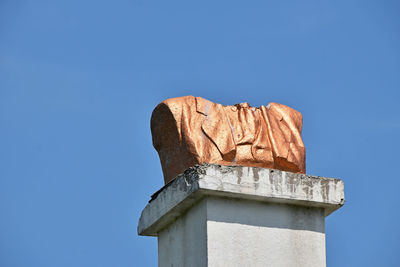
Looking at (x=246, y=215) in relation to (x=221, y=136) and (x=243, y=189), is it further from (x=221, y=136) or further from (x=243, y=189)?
(x=221, y=136)

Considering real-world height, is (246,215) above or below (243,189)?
below

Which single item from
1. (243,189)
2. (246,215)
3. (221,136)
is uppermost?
(221,136)

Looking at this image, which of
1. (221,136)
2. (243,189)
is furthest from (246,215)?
(221,136)

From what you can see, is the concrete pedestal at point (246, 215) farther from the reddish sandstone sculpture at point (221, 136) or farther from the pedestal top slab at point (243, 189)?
the reddish sandstone sculpture at point (221, 136)

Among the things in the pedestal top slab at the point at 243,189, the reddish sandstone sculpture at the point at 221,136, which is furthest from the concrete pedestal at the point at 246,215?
the reddish sandstone sculpture at the point at 221,136

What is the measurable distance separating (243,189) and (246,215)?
0.24 metres

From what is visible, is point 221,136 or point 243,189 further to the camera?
point 221,136

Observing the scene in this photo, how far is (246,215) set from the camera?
6.56 m

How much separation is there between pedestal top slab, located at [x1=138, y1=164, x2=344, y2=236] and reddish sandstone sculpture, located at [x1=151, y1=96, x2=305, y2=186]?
357mm

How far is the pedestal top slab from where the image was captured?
21.1ft

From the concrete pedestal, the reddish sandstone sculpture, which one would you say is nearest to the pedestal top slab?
the concrete pedestal

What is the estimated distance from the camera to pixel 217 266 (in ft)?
20.6

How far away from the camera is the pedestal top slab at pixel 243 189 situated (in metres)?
6.42

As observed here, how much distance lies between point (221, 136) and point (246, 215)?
85 cm
